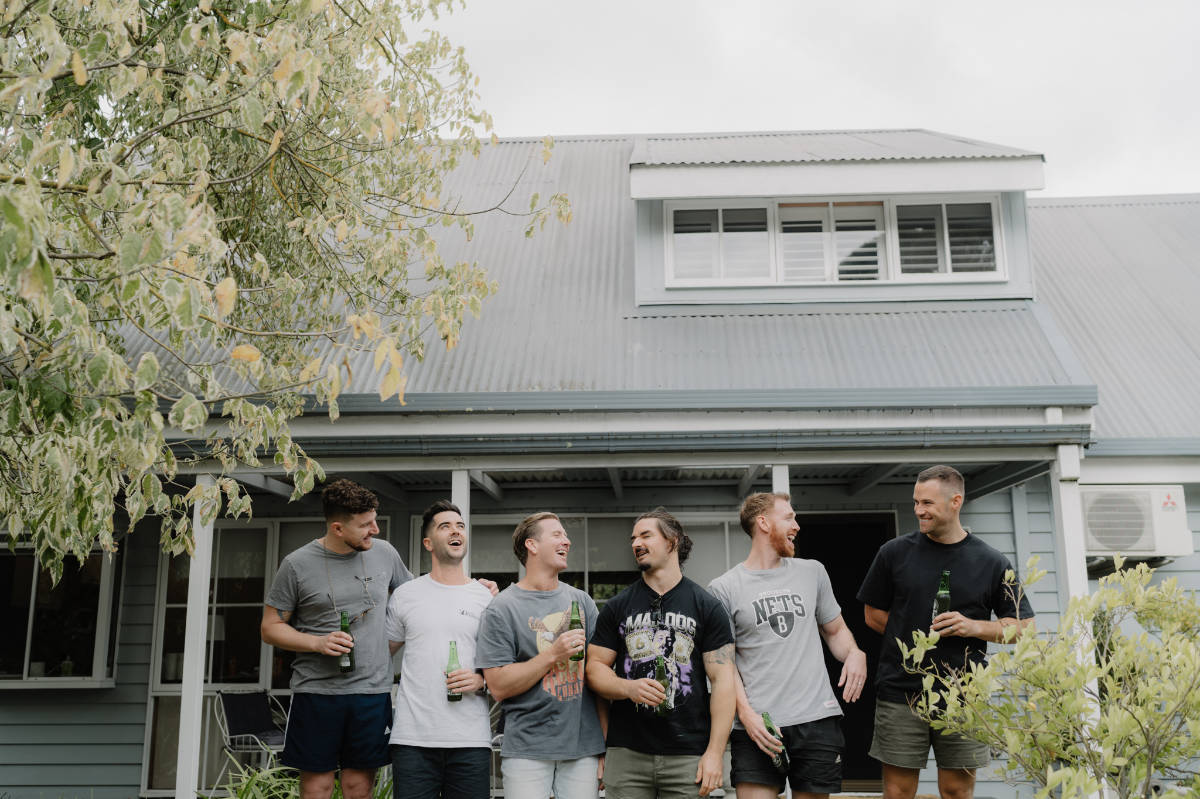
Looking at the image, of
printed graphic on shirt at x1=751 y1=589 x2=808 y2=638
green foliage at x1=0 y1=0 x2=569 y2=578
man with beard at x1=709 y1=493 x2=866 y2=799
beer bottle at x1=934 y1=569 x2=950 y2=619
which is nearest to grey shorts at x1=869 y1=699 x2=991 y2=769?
man with beard at x1=709 y1=493 x2=866 y2=799

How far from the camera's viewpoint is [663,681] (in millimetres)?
3844

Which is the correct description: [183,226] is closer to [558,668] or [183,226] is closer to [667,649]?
[558,668]

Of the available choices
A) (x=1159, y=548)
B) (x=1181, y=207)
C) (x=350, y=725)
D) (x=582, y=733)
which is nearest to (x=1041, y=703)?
(x=582, y=733)

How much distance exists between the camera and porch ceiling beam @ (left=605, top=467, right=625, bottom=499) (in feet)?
24.3

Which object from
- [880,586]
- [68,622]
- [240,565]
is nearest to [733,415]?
[880,586]

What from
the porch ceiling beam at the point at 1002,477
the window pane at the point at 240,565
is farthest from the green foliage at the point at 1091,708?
the window pane at the point at 240,565

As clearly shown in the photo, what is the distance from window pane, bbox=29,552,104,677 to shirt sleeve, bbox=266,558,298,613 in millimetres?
4615

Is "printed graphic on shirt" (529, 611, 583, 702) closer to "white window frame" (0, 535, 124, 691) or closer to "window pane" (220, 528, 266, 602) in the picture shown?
"window pane" (220, 528, 266, 602)

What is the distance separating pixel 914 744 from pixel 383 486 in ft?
15.9

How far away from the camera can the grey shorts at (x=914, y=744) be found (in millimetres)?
4129

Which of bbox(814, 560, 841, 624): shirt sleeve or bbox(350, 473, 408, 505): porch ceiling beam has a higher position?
bbox(350, 473, 408, 505): porch ceiling beam

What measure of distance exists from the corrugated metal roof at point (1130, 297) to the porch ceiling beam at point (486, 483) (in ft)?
15.3

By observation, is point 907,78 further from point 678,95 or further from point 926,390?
point 926,390

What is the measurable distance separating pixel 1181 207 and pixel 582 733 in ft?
34.2
